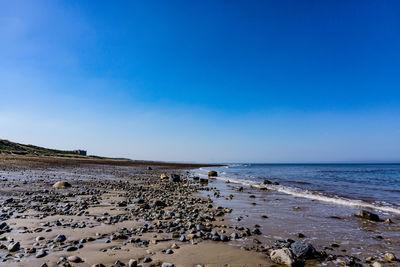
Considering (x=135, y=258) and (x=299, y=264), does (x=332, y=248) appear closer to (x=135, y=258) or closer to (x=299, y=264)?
(x=299, y=264)

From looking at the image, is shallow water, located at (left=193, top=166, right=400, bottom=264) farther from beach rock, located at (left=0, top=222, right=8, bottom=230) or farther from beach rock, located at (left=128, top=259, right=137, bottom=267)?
beach rock, located at (left=0, top=222, right=8, bottom=230)

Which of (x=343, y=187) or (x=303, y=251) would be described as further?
(x=343, y=187)

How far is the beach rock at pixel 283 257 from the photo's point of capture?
475cm

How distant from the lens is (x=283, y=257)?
4832mm

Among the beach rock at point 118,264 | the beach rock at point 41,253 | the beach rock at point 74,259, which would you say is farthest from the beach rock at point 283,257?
the beach rock at point 41,253

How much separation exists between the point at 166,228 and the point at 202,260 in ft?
8.17

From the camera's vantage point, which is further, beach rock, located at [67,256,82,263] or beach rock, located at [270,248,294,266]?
beach rock, located at [270,248,294,266]

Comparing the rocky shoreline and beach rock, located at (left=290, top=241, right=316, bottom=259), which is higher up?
beach rock, located at (left=290, top=241, right=316, bottom=259)

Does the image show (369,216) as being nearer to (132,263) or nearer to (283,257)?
(283,257)

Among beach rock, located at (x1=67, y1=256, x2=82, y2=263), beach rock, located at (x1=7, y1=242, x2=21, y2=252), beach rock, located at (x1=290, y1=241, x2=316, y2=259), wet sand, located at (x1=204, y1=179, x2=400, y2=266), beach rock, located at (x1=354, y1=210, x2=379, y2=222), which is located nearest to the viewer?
beach rock, located at (x1=67, y1=256, x2=82, y2=263)

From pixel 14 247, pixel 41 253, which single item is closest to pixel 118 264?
pixel 41 253

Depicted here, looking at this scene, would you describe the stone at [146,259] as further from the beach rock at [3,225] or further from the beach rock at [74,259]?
A: the beach rock at [3,225]

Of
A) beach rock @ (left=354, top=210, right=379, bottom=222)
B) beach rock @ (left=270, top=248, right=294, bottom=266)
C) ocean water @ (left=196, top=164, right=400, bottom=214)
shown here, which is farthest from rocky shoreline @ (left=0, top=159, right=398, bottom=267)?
ocean water @ (left=196, top=164, right=400, bottom=214)

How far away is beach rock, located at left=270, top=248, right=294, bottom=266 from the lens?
4.75 m
